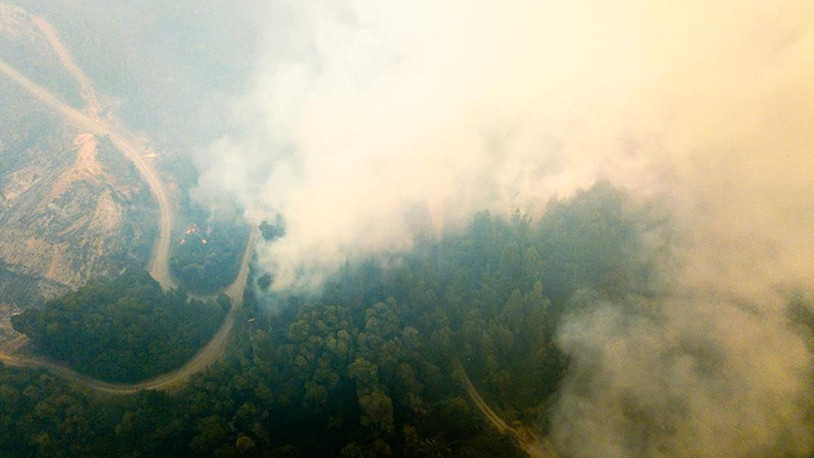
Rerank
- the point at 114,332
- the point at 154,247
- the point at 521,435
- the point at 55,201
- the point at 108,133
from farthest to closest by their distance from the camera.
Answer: the point at 108,133 → the point at 154,247 → the point at 55,201 → the point at 114,332 → the point at 521,435

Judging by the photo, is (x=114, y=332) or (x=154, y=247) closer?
(x=114, y=332)

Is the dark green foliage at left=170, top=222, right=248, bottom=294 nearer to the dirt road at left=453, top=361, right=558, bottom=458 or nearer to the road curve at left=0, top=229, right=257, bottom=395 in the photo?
the road curve at left=0, top=229, right=257, bottom=395

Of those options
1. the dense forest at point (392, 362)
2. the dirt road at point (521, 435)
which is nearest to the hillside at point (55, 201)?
the dense forest at point (392, 362)

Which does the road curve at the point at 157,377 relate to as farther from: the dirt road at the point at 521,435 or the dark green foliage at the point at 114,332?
the dirt road at the point at 521,435

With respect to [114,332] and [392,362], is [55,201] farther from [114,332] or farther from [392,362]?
[392,362]

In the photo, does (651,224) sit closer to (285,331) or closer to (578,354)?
(578,354)

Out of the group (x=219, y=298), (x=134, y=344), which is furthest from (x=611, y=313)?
(x=134, y=344)

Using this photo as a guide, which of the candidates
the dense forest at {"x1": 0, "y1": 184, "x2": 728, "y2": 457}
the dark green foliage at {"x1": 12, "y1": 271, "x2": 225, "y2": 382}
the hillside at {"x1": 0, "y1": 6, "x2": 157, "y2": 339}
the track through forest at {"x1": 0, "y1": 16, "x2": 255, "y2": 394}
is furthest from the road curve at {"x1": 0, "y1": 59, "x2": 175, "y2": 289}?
the dense forest at {"x1": 0, "y1": 184, "x2": 728, "y2": 457}

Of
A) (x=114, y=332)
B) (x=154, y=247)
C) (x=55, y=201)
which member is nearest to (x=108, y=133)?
(x=55, y=201)
